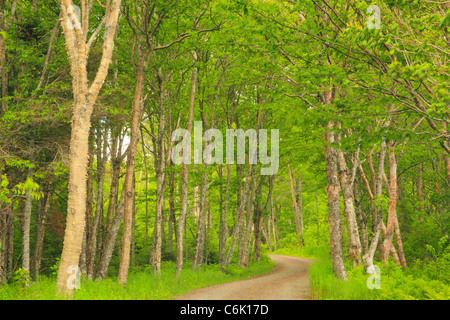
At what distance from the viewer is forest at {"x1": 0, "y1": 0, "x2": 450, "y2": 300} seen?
253 inches

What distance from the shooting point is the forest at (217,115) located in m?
6.43

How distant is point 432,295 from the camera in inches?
260

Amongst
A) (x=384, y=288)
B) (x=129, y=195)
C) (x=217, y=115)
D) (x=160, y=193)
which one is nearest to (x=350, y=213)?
(x=384, y=288)

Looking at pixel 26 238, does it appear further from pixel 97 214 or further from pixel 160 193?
pixel 160 193

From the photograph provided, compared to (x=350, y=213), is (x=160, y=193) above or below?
above

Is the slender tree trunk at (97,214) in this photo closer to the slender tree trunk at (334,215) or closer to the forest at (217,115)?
the forest at (217,115)

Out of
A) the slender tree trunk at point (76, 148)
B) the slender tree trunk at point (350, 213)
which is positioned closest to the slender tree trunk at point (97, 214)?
the slender tree trunk at point (76, 148)

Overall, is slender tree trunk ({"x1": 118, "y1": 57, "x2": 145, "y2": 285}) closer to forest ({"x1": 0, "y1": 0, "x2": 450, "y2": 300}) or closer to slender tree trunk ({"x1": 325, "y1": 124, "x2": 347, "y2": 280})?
forest ({"x1": 0, "y1": 0, "x2": 450, "y2": 300})

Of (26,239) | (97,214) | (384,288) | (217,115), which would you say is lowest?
(384,288)

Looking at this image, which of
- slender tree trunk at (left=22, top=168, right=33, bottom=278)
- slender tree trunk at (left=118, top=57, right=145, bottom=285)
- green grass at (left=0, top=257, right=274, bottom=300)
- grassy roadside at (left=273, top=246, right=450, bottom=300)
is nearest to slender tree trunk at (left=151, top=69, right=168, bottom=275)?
green grass at (left=0, top=257, right=274, bottom=300)

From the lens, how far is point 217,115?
1986 centimetres
